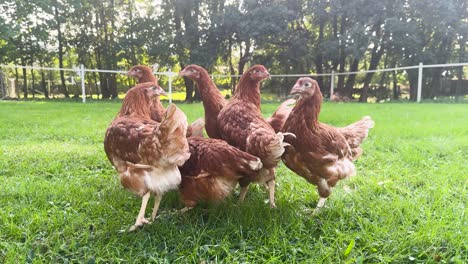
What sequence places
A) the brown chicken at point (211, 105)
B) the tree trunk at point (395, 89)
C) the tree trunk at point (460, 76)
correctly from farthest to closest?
the tree trunk at point (395, 89)
the tree trunk at point (460, 76)
the brown chicken at point (211, 105)

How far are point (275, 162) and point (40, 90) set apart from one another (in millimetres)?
19571

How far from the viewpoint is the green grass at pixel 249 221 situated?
69.9 inches

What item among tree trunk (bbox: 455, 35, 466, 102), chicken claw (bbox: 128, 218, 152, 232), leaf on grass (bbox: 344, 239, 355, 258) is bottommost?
leaf on grass (bbox: 344, 239, 355, 258)

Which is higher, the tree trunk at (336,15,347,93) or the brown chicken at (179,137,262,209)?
the tree trunk at (336,15,347,93)

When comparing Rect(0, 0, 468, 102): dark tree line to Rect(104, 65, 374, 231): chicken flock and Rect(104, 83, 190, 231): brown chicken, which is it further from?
Rect(104, 83, 190, 231): brown chicken

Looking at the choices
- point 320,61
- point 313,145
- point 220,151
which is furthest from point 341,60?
point 220,151

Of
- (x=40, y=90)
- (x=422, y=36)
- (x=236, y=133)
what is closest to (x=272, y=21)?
(x=422, y=36)

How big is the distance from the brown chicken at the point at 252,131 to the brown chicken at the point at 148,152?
1.54 feet

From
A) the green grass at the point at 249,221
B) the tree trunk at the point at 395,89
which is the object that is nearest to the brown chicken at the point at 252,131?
the green grass at the point at 249,221

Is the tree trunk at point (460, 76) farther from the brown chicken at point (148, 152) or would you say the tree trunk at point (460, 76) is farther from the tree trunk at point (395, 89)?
the brown chicken at point (148, 152)

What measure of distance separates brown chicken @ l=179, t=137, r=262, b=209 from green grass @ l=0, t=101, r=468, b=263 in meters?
0.16

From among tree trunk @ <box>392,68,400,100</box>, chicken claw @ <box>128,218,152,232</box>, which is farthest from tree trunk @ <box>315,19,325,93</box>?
chicken claw @ <box>128,218,152,232</box>

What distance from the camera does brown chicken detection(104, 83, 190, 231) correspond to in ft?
6.32

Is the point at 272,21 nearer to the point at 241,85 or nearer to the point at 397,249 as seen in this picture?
the point at 241,85
